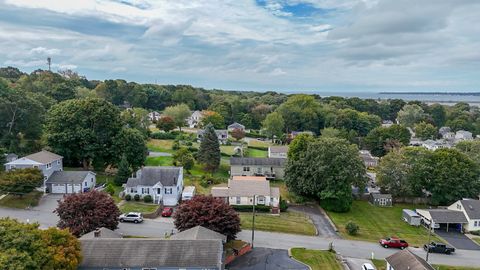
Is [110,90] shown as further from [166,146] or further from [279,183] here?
[279,183]

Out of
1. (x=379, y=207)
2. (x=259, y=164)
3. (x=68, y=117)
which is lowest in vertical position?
(x=379, y=207)

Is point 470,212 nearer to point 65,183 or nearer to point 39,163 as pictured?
point 65,183

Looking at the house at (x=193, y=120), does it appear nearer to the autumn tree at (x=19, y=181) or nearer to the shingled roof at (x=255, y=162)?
the shingled roof at (x=255, y=162)

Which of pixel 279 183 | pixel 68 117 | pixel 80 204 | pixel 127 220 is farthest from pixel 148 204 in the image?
pixel 279 183

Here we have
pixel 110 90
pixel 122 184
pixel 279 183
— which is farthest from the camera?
pixel 110 90

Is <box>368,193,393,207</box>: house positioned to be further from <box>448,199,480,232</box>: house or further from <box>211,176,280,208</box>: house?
<box>211,176,280,208</box>: house

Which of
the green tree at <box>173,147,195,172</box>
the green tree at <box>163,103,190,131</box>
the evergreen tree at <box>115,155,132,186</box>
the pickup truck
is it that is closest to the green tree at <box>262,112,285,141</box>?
the green tree at <box>163,103,190,131</box>
